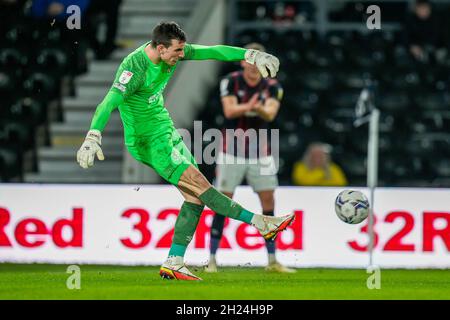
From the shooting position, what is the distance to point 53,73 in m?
16.4

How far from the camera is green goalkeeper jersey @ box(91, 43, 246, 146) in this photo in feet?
30.0

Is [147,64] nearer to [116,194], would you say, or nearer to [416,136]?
[116,194]

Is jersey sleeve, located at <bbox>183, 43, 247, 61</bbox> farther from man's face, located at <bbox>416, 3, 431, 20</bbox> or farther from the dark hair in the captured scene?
man's face, located at <bbox>416, 3, 431, 20</bbox>

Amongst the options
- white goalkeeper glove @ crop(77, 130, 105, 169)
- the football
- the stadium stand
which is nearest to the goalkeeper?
white goalkeeper glove @ crop(77, 130, 105, 169)

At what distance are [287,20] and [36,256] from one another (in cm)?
725

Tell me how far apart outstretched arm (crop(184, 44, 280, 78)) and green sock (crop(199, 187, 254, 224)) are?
1.00 metres

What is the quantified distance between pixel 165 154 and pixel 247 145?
84.6 inches

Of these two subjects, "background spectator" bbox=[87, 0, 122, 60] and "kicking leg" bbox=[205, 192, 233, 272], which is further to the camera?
"background spectator" bbox=[87, 0, 122, 60]

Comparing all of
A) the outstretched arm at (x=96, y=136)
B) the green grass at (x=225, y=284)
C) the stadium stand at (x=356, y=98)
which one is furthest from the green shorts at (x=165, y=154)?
the stadium stand at (x=356, y=98)

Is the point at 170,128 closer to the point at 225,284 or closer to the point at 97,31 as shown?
the point at 225,284

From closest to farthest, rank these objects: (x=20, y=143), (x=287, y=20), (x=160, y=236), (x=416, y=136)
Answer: (x=160, y=236) → (x=20, y=143) → (x=416, y=136) → (x=287, y=20)

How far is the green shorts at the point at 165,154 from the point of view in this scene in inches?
372

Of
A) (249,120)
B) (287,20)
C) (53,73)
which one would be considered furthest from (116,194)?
(287,20)

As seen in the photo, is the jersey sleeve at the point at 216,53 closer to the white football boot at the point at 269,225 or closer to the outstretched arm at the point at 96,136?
the outstretched arm at the point at 96,136
